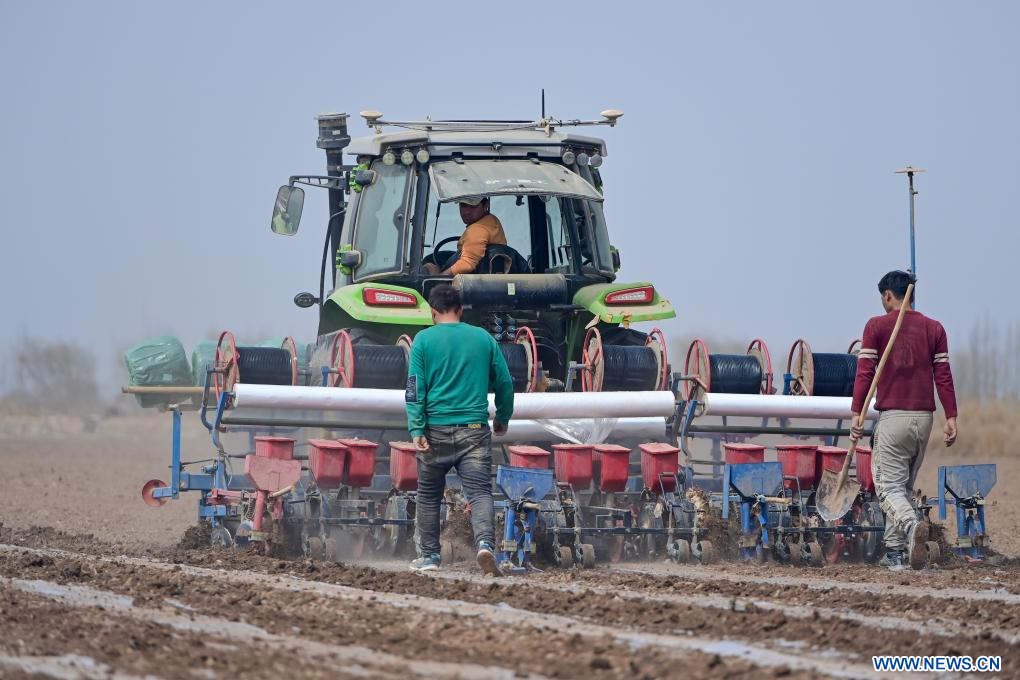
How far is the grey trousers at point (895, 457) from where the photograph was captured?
954 centimetres

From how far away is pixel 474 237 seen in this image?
11812mm

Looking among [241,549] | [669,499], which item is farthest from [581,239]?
[241,549]

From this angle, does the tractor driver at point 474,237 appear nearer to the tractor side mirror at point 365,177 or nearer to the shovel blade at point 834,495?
the tractor side mirror at point 365,177

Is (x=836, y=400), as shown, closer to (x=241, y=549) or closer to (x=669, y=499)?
(x=669, y=499)

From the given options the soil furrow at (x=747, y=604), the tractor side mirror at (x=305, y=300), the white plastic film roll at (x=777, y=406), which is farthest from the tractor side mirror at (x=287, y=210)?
the soil furrow at (x=747, y=604)

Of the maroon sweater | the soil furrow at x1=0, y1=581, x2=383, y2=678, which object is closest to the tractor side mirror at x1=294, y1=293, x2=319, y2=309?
the maroon sweater

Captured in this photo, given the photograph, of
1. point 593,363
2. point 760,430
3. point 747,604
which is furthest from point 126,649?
point 760,430

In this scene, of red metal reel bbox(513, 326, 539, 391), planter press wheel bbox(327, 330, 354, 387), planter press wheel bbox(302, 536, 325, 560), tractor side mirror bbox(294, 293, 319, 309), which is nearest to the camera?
planter press wheel bbox(302, 536, 325, 560)

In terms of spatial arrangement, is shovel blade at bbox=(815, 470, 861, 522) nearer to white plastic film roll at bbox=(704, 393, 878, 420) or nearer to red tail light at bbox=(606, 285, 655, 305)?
white plastic film roll at bbox=(704, 393, 878, 420)

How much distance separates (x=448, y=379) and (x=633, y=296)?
2917mm

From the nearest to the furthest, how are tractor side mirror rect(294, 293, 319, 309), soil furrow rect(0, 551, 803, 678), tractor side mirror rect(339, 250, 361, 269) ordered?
soil furrow rect(0, 551, 803, 678)
tractor side mirror rect(339, 250, 361, 269)
tractor side mirror rect(294, 293, 319, 309)

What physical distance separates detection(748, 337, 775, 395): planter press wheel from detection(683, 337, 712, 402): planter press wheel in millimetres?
527

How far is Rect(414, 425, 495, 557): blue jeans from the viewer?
9148 millimetres

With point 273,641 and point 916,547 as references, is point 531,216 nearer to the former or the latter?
point 916,547
